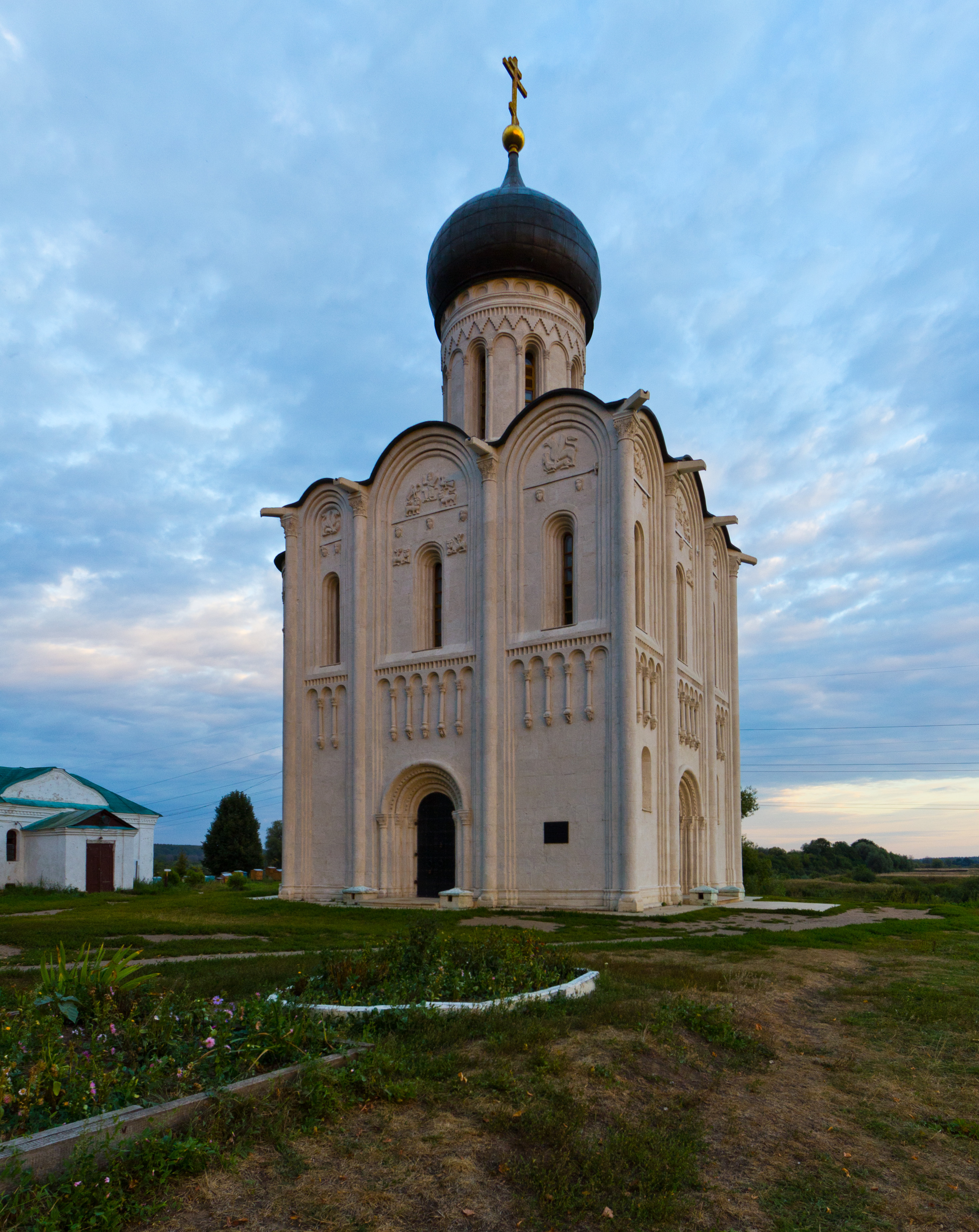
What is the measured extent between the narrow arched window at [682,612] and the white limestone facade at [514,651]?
0.06 meters

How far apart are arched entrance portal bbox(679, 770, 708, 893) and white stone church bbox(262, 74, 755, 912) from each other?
52 millimetres

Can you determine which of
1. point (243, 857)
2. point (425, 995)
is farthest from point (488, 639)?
point (243, 857)

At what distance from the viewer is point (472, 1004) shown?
228 inches

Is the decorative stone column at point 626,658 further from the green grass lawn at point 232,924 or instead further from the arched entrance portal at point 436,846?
the arched entrance portal at point 436,846

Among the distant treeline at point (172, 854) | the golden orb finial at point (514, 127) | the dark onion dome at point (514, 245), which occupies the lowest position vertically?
the distant treeline at point (172, 854)

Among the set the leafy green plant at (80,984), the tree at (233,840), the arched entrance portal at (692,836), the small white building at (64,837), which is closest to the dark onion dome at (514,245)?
the arched entrance portal at (692,836)

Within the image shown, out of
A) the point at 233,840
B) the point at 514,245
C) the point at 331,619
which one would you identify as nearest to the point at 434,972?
the point at 331,619

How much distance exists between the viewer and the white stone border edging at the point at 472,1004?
543cm

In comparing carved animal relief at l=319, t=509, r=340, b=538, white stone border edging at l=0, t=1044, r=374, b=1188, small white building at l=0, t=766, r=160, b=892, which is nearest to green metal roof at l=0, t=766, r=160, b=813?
small white building at l=0, t=766, r=160, b=892

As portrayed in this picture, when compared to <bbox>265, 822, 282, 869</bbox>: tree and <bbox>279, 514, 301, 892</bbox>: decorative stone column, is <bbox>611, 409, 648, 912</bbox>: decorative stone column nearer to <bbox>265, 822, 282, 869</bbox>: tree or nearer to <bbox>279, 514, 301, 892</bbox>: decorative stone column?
<bbox>279, 514, 301, 892</bbox>: decorative stone column

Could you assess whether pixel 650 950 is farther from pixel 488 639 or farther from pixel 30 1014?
pixel 488 639

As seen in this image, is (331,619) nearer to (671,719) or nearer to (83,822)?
(671,719)

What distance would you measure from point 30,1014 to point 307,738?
1672 cm

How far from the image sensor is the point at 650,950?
32.7 feet
